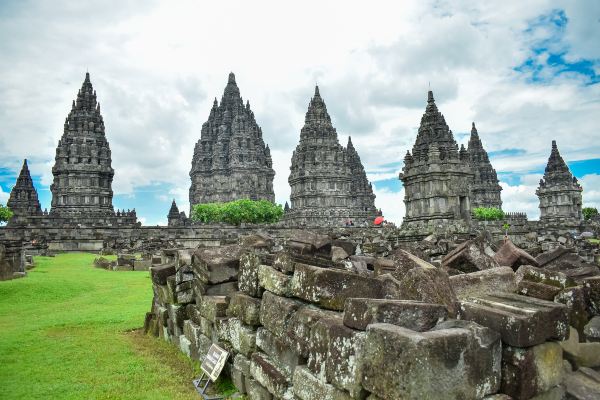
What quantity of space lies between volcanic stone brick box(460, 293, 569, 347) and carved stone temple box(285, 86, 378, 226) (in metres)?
56.9

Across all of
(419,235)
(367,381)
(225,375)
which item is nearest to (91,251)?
(419,235)

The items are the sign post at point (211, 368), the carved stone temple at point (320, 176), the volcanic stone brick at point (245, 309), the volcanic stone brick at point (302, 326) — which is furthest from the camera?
the carved stone temple at point (320, 176)

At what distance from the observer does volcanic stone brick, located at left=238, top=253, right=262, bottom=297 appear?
5.31 m

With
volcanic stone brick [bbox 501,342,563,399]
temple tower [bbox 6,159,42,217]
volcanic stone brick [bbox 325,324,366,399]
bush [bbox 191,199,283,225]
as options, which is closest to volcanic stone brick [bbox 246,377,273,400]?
volcanic stone brick [bbox 325,324,366,399]

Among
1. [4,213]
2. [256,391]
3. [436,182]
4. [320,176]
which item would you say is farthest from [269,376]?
[4,213]

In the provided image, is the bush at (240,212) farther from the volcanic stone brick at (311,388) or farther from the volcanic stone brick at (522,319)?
the volcanic stone brick at (522,319)

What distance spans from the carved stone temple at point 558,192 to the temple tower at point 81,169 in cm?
5298

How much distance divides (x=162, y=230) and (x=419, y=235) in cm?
2173

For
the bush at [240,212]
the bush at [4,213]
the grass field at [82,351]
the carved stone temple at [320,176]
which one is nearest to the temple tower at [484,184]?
the carved stone temple at [320,176]

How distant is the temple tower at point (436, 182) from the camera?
3186 centimetres

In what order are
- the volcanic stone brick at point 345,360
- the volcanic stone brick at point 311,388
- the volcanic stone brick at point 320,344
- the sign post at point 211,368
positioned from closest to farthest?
the volcanic stone brick at point 345,360 → the volcanic stone brick at point 311,388 → the volcanic stone brick at point 320,344 → the sign post at point 211,368

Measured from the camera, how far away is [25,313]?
9914 millimetres

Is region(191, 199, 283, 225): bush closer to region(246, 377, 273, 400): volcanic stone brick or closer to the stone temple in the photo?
the stone temple

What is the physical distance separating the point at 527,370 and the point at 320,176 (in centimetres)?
5940
